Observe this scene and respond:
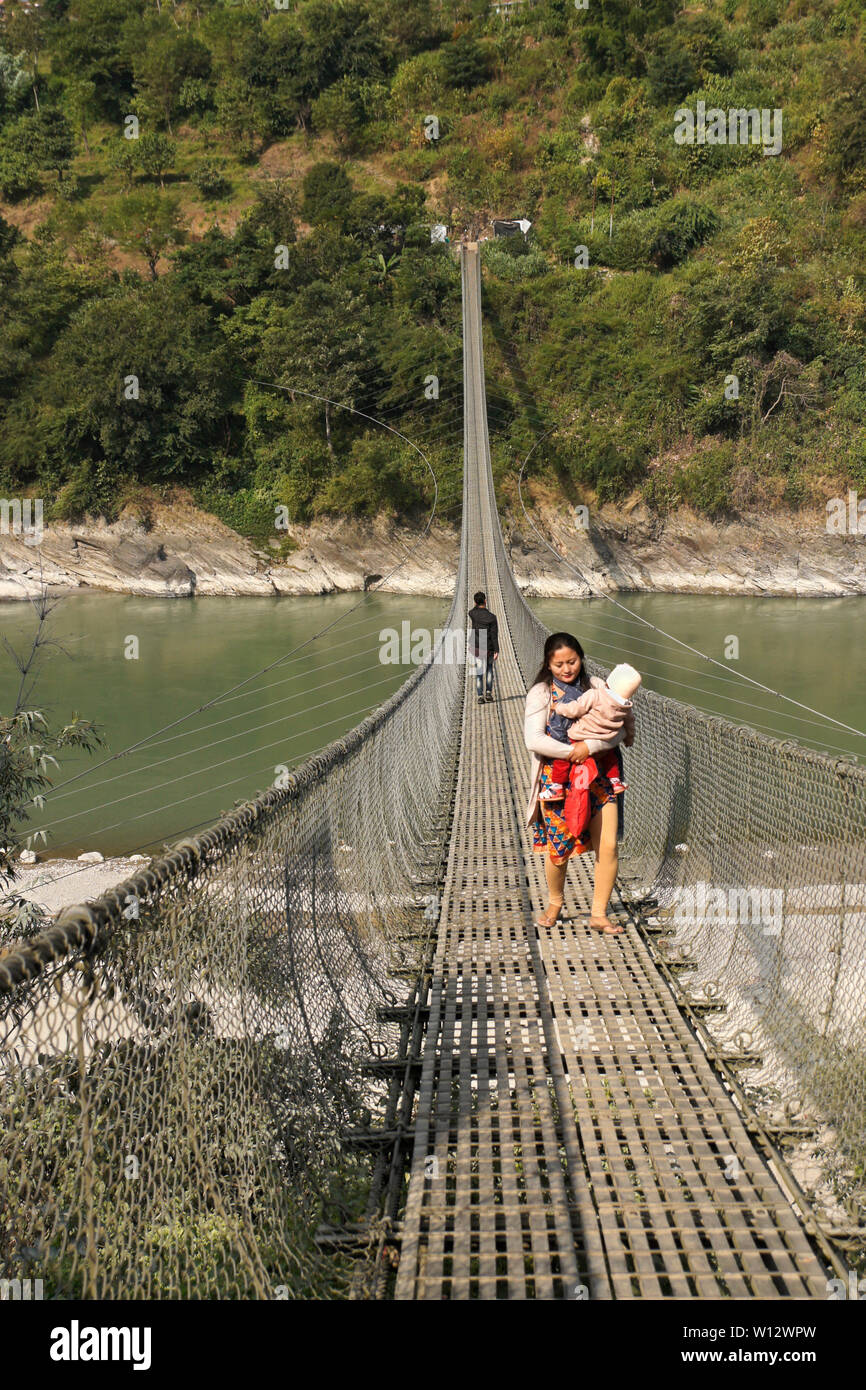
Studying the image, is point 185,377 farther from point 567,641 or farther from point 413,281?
point 567,641

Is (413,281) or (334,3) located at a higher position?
(334,3)

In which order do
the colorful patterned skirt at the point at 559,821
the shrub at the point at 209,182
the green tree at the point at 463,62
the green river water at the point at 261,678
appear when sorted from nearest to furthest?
1. the colorful patterned skirt at the point at 559,821
2. the green river water at the point at 261,678
3. the shrub at the point at 209,182
4. the green tree at the point at 463,62

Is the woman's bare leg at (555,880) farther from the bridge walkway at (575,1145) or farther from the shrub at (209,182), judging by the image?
the shrub at (209,182)

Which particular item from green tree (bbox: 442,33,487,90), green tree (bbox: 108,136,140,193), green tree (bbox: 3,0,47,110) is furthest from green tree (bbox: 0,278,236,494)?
green tree (bbox: 3,0,47,110)

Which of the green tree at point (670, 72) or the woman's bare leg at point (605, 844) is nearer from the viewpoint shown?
the woman's bare leg at point (605, 844)

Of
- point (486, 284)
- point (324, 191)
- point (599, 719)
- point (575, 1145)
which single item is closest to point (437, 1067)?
point (575, 1145)

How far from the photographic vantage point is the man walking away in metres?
4.95

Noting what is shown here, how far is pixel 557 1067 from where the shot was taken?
1.77 m

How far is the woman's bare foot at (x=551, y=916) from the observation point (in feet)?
7.70

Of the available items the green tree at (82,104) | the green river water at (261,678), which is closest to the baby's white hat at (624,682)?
the green river water at (261,678)

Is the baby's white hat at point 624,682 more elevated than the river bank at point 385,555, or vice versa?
the river bank at point 385,555

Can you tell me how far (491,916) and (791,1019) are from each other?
2.89 ft
